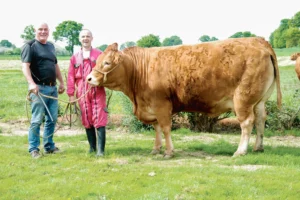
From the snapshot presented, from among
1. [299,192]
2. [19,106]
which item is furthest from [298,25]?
[299,192]

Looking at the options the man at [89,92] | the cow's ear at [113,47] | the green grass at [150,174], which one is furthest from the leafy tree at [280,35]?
the man at [89,92]

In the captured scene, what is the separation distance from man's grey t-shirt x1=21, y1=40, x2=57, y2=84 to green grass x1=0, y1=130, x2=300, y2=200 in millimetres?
1712

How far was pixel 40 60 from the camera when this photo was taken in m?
8.79

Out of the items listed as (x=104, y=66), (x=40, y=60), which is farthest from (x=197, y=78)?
(x=40, y=60)

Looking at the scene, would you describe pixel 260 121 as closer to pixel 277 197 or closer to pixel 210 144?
pixel 210 144

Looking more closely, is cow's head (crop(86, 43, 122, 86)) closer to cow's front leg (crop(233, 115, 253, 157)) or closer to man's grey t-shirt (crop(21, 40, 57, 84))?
man's grey t-shirt (crop(21, 40, 57, 84))

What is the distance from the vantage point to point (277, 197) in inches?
236

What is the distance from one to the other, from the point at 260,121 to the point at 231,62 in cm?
161

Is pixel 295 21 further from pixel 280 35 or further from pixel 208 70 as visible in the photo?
pixel 208 70

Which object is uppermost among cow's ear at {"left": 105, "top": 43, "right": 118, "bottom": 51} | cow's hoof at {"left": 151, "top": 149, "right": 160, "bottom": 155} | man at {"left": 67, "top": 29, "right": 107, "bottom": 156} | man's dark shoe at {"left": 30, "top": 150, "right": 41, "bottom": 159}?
cow's ear at {"left": 105, "top": 43, "right": 118, "bottom": 51}

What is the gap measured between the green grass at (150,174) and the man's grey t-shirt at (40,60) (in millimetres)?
1712

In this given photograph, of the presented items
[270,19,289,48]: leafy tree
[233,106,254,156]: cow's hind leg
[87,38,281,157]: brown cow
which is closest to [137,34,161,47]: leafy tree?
[270,19,289,48]: leafy tree

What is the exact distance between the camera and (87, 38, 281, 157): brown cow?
844 cm

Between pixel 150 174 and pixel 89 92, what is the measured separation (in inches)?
98.2
